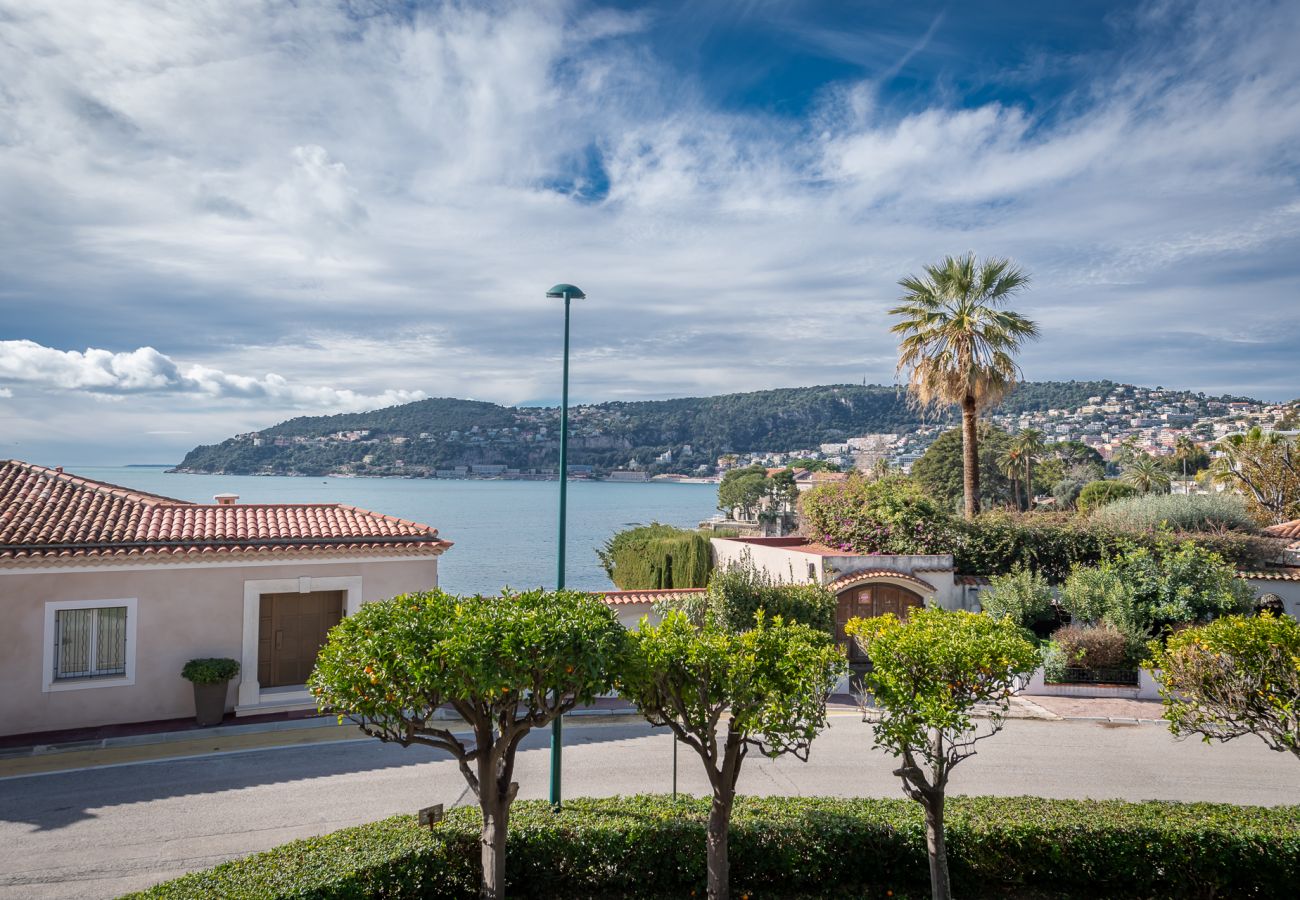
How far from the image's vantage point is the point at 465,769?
7.98m

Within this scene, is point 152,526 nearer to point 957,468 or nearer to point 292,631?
point 292,631

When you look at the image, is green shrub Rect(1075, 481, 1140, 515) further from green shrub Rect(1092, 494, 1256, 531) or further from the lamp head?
the lamp head

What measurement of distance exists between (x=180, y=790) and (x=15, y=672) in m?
5.42

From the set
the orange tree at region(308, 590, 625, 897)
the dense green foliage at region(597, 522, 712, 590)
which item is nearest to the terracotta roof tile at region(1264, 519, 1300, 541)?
the dense green foliage at region(597, 522, 712, 590)

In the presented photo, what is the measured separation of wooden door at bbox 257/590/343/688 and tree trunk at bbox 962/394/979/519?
19.1 metres

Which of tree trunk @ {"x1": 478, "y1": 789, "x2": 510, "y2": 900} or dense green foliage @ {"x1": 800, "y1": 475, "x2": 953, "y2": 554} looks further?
dense green foliage @ {"x1": 800, "y1": 475, "x2": 953, "y2": 554}

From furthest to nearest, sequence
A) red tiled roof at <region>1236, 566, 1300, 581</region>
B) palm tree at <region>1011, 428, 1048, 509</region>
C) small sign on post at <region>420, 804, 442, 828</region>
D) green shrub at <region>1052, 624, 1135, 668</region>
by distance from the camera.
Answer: palm tree at <region>1011, 428, 1048, 509</region> → red tiled roof at <region>1236, 566, 1300, 581</region> → green shrub at <region>1052, 624, 1135, 668</region> → small sign on post at <region>420, 804, 442, 828</region>

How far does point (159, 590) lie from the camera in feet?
53.0

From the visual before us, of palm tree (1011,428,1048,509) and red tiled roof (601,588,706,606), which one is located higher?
palm tree (1011,428,1048,509)

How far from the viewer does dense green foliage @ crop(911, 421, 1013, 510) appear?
70.2m

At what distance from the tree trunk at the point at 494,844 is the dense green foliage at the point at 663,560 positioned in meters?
23.8

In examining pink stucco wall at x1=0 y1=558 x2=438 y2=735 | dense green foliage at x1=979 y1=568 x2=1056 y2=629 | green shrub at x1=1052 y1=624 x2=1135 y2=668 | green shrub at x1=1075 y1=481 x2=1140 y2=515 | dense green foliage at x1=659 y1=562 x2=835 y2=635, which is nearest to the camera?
pink stucco wall at x1=0 y1=558 x2=438 y2=735

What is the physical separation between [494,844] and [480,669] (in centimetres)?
221

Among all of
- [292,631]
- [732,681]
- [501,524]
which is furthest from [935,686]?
[501,524]
